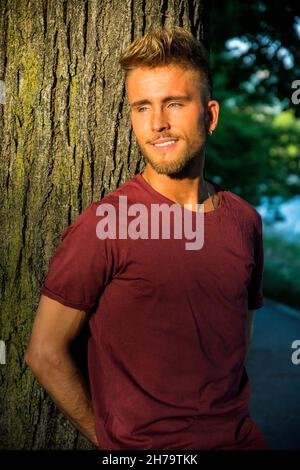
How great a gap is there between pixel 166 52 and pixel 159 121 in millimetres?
287

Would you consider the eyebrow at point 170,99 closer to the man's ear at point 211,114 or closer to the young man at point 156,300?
the young man at point 156,300

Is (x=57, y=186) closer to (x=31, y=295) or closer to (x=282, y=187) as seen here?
(x=31, y=295)

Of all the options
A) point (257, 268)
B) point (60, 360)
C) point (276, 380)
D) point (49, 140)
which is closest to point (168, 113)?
point (49, 140)

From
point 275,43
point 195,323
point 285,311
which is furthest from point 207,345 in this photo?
point 285,311

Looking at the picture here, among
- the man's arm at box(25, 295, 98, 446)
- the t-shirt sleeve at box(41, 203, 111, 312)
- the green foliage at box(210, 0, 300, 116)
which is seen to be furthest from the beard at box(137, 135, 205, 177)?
the green foliage at box(210, 0, 300, 116)

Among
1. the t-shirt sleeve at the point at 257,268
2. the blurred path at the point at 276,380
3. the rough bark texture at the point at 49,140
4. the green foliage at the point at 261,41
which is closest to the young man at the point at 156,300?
the t-shirt sleeve at the point at 257,268

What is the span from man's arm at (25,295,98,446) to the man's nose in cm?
82

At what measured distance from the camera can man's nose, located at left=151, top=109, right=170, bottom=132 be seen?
2549 mm

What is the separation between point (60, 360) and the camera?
8.12 ft

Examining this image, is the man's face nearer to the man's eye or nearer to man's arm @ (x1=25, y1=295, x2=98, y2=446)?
the man's eye

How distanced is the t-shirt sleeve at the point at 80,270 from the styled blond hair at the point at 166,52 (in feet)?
2.39

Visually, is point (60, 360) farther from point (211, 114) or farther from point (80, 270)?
point (211, 114)

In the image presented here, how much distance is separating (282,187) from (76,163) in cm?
1553

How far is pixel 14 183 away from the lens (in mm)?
3068
